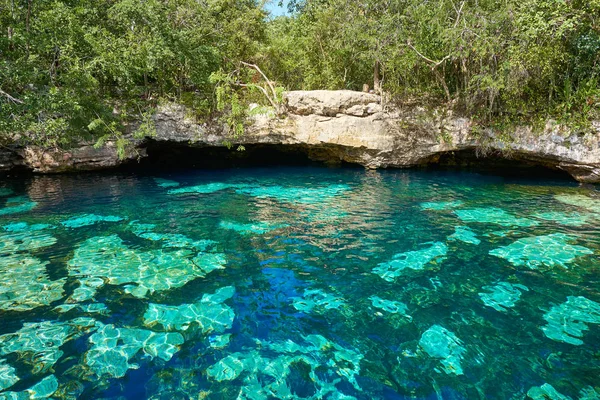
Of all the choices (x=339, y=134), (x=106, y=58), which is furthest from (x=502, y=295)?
(x=106, y=58)

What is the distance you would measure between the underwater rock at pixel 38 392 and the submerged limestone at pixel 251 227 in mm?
4283

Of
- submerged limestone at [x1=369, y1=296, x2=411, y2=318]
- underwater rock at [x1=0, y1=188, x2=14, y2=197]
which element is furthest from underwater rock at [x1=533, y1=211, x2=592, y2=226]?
underwater rock at [x1=0, y1=188, x2=14, y2=197]

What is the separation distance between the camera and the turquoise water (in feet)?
10.9

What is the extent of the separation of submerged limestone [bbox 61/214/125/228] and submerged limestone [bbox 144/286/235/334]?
14.2 feet

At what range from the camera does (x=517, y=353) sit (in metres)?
3.64

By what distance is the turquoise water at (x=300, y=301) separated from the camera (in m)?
3.31

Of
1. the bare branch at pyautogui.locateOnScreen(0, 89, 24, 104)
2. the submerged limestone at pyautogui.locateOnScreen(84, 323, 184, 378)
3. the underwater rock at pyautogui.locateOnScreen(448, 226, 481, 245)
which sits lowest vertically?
the submerged limestone at pyautogui.locateOnScreen(84, 323, 184, 378)

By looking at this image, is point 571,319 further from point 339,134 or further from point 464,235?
point 339,134

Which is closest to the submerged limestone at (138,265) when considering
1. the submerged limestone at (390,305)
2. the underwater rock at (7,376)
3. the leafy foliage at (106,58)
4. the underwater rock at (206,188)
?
the underwater rock at (7,376)

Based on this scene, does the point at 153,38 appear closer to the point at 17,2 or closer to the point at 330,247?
the point at 17,2

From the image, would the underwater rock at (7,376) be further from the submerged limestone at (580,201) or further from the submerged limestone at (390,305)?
the submerged limestone at (580,201)

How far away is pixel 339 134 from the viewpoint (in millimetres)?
13305

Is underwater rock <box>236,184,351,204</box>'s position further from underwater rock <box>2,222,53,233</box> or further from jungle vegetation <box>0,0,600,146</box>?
underwater rock <box>2,222,53,233</box>

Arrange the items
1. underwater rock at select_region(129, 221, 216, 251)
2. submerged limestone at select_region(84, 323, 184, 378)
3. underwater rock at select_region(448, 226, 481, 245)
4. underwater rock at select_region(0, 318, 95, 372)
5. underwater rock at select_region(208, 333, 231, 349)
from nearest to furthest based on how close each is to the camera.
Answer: submerged limestone at select_region(84, 323, 184, 378) → underwater rock at select_region(0, 318, 95, 372) → underwater rock at select_region(208, 333, 231, 349) → underwater rock at select_region(129, 221, 216, 251) → underwater rock at select_region(448, 226, 481, 245)
